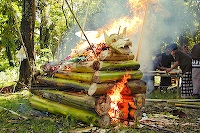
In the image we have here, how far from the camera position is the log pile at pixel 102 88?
6.41 meters

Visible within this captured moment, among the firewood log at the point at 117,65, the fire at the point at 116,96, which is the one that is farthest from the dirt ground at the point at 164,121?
the firewood log at the point at 117,65

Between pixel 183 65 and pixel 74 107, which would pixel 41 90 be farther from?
pixel 183 65

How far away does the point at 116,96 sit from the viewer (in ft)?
22.9

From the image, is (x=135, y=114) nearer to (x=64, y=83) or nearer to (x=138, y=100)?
(x=138, y=100)

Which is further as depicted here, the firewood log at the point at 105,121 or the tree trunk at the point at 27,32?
the tree trunk at the point at 27,32

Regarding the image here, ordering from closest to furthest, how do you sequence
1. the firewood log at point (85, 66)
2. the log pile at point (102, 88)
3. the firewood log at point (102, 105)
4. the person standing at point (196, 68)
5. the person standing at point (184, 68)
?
the firewood log at point (102, 105)
the log pile at point (102, 88)
the firewood log at point (85, 66)
the person standing at point (196, 68)
the person standing at point (184, 68)

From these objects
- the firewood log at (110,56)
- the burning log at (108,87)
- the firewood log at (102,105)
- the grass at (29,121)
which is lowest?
the grass at (29,121)

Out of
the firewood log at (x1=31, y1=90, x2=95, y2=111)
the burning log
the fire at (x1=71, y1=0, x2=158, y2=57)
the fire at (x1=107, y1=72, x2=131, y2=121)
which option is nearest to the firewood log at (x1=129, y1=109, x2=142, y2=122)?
the fire at (x1=107, y1=72, x2=131, y2=121)

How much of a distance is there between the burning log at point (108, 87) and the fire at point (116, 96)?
15cm

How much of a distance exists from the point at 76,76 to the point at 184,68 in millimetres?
4868

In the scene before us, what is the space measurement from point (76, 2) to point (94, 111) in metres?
21.7

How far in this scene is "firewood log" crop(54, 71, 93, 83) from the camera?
6.63m

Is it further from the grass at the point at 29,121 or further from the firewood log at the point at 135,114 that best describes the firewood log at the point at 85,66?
the firewood log at the point at 135,114

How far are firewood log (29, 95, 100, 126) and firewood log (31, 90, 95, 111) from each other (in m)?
0.12
